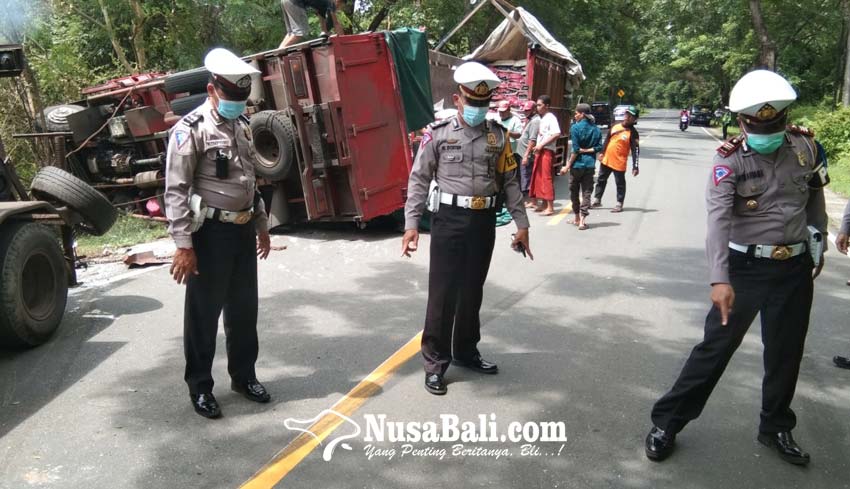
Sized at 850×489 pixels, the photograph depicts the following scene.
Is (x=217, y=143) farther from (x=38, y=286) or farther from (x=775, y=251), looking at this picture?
(x=775, y=251)

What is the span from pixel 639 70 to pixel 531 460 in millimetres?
56345

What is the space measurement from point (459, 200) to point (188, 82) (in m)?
5.67

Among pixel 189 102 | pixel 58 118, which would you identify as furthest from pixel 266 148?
pixel 58 118

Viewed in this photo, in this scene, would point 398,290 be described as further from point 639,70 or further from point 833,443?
point 639,70

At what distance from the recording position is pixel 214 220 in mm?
3760

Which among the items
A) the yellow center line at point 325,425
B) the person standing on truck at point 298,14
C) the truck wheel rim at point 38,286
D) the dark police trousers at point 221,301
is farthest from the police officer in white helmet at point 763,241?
the person standing on truck at point 298,14

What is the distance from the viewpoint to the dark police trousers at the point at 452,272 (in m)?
4.12

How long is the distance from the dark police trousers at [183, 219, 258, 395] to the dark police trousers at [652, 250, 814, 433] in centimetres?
241

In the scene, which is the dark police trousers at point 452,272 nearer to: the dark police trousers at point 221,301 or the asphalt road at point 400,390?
the asphalt road at point 400,390

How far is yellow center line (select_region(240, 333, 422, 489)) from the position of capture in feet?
10.7

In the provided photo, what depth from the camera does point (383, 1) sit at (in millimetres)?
17391

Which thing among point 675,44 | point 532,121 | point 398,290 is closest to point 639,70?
point 675,44

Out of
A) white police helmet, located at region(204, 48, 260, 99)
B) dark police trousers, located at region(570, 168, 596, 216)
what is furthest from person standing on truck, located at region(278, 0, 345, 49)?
white police helmet, located at region(204, 48, 260, 99)

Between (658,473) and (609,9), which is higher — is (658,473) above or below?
below
